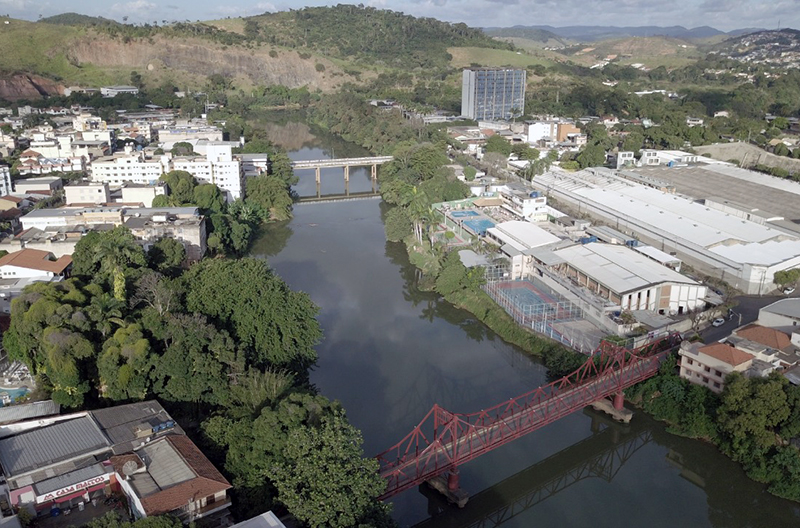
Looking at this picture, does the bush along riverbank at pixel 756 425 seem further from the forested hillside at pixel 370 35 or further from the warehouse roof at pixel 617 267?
the forested hillside at pixel 370 35

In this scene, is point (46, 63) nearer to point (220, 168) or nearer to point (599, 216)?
point (220, 168)

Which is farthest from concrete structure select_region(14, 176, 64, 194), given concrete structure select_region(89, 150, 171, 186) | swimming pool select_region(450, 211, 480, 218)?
swimming pool select_region(450, 211, 480, 218)

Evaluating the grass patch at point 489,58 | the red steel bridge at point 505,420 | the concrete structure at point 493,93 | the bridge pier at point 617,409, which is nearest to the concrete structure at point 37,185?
the red steel bridge at point 505,420

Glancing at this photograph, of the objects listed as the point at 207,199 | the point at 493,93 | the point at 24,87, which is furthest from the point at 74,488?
the point at 24,87

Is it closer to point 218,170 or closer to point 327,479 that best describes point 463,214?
point 218,170

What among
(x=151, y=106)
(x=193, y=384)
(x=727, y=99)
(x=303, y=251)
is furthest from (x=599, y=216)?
(x=151, y=106)

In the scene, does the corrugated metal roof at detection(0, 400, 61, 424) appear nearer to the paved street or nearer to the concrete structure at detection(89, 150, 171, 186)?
the paved street
